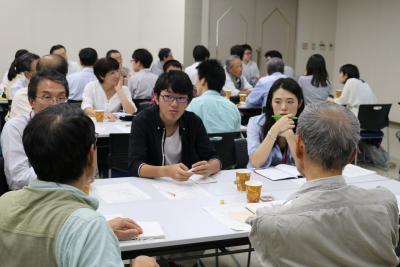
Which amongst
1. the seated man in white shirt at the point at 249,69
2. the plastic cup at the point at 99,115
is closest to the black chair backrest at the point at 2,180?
the plastic cup at the point at 99,115

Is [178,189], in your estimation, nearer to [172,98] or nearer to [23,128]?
[172,98]

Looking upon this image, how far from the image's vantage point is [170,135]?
3041 millimetres

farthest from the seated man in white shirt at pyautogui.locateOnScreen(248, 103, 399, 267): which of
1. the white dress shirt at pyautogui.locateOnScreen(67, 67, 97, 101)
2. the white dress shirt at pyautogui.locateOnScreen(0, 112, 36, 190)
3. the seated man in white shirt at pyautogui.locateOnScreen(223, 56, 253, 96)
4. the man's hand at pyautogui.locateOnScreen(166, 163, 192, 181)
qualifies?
the seated man in white shirt at pyautogui.locateOnScreen(223, 56, 253, 96)

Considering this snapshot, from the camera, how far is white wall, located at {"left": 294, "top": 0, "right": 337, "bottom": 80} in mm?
10242

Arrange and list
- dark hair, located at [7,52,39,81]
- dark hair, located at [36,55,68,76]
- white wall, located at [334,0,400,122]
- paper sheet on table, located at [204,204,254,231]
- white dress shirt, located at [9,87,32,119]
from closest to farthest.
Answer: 1. paper sheet on table, located at [204,204,254,231]
2. white dress shirt, located at [9,87,32,119]
3. dark hair, located at [36,55,68,76]
4. dark hair, located at [7,52,39,81]
5. white wall, located at [334,0,400,122]

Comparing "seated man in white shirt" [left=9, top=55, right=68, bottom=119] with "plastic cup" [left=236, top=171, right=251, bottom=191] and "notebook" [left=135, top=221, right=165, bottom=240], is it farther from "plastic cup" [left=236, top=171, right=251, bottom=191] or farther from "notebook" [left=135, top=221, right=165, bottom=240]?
"notebook" [left=135, top=221, right=165, bottom=240]

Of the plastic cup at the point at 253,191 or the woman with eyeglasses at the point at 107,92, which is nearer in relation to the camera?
the plastic cup at the point at 253,191

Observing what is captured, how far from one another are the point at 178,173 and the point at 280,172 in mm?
711

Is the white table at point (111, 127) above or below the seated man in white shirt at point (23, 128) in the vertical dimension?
below

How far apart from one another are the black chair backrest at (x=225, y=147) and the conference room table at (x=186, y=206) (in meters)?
0.55

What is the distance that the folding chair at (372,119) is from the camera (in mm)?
5594

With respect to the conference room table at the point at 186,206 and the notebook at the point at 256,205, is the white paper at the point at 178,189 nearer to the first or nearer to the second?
the conference room table at the point at 186,206

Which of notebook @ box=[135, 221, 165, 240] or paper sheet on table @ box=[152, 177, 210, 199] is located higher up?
paper sheet on table @ box=[152, 177, 210, 199]

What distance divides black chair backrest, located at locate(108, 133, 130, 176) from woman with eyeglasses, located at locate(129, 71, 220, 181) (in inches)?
28.9
